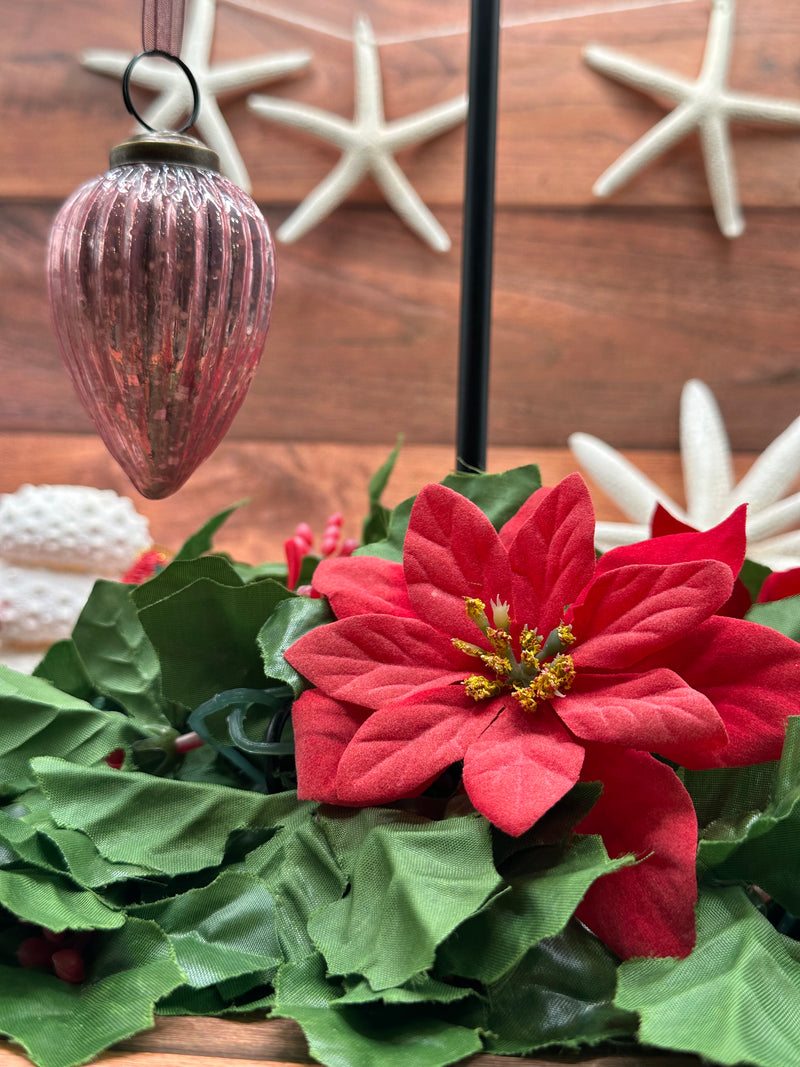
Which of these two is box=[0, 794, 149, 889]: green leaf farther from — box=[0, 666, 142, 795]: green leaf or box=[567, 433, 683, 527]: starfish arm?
box=[567, 433, 683, 527]: starfish arm

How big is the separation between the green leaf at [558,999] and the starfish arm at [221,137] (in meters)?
0.71

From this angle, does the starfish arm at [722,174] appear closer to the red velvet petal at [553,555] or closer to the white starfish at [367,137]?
the white starfish at [367,137]

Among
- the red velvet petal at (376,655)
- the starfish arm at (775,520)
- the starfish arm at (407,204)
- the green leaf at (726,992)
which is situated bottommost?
the starfish arm at (775,520)

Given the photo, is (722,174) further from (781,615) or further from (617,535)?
(781,615)

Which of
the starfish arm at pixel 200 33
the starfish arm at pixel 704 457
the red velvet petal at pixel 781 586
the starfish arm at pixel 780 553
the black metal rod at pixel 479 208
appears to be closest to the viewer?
the red velvet petal at pixel 781 586

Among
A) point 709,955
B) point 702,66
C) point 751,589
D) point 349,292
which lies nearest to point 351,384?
point 349,292

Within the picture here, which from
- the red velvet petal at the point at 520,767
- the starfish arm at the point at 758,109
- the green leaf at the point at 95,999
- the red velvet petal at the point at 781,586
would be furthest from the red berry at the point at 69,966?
the starfish arm at the point at 758,109

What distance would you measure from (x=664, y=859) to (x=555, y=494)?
91 mm

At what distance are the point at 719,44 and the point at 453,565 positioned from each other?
708mm

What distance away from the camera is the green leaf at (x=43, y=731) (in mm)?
254

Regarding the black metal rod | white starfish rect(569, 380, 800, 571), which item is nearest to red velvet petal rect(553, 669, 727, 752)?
the black metal rod

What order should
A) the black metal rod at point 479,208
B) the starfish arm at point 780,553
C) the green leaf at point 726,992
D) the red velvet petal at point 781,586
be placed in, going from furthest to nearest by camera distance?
the starfish arm at point 780,553 → the black metal rod at point 479,208 → the red velvet petal at point 781,586 → the green leaf at point 726,992

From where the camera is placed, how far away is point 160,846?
23cm

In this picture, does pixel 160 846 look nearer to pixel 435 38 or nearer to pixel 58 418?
pixel 58 418
